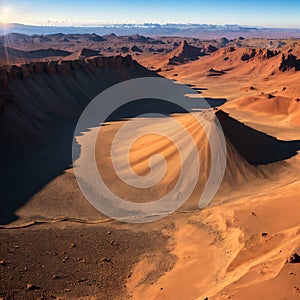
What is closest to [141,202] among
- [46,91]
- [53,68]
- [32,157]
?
[32,157]

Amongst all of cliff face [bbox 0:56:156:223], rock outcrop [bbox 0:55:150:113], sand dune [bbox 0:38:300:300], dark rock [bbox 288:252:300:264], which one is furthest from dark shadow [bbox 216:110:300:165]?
rock outcrop [bbox 0:55:150:113]

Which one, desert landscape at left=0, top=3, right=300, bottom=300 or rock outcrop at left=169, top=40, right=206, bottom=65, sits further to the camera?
rock outcrop at left=169, top=40, right=206, bottom=65

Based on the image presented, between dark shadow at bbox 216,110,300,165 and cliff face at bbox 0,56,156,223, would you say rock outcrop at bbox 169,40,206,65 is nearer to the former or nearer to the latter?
cliff face at bbox 0,56,156,223

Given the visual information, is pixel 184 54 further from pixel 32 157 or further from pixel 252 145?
pixel 32 157

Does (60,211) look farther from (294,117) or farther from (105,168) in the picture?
(294,117)

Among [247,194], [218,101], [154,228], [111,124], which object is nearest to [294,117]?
[218,101]
